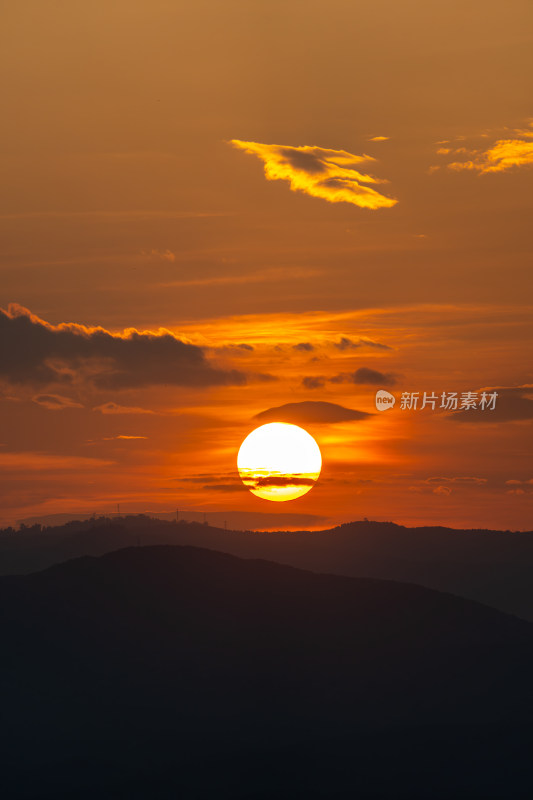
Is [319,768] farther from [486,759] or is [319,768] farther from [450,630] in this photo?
[450,630]

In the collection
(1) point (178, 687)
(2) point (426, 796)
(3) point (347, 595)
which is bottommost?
(2) point (426, 796)

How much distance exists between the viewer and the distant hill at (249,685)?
13712 cm

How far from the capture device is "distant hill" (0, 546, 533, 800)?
450ft

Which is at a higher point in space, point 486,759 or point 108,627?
point 108,627

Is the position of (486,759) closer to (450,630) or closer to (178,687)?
(450,630)

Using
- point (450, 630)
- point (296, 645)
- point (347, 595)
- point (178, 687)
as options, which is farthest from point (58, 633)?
point (450, 630)

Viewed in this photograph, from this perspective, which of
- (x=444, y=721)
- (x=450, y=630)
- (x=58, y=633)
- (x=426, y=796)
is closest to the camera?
(x=426, y=796)

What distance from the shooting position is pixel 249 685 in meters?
157

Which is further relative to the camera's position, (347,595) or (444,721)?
(347,595)

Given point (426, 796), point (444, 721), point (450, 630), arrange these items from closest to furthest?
point (426, 796), point (444, 721), point (450, 630)

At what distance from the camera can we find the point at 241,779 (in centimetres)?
13712

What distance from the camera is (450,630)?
572ft

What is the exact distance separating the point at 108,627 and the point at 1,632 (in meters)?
16.9

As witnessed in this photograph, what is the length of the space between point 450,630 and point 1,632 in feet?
240
